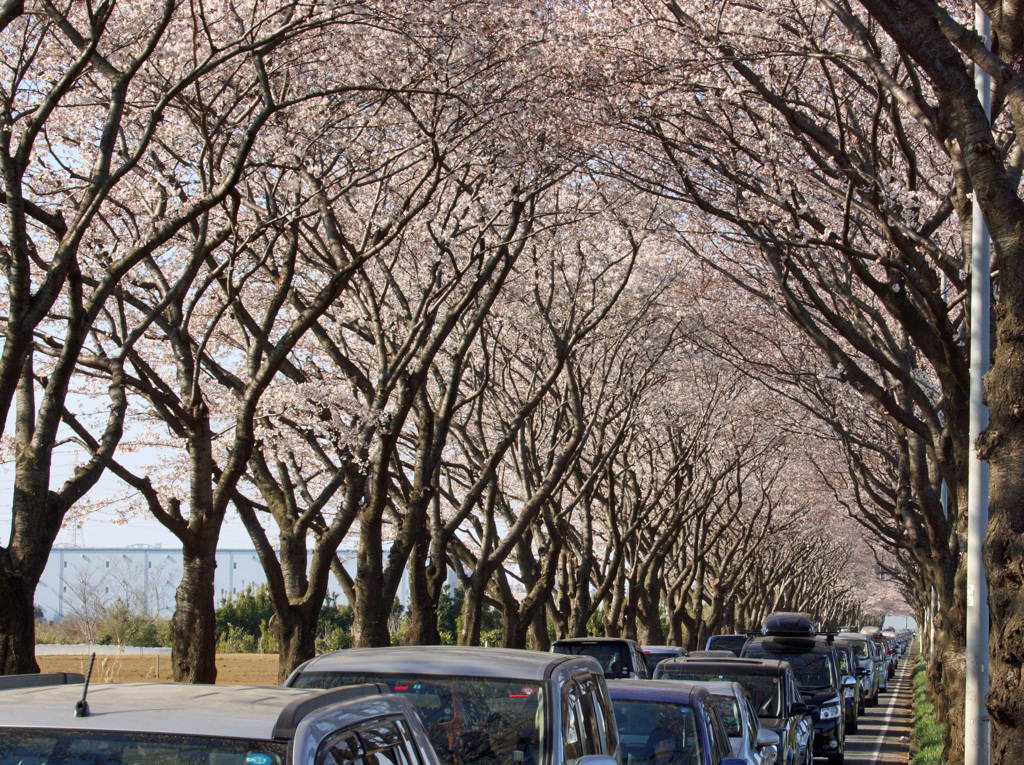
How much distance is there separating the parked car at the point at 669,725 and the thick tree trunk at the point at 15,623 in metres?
4.13

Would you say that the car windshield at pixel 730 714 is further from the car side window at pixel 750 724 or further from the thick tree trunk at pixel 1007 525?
the thick tree trunk at pixel 1007 525

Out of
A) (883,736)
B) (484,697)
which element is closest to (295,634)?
(484,697)

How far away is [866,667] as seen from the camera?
3294 centimetres

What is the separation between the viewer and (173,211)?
13047mm

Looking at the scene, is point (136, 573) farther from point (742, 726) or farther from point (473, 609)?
point (742, 726)

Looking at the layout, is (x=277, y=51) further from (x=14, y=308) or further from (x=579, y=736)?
(x=579, y=736)

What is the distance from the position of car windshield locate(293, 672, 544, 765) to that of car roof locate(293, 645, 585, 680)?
0.03m

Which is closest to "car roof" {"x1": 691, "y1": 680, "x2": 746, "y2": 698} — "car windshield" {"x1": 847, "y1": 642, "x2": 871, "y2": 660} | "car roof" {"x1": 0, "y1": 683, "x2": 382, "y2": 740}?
"car roof" {"x1": 0, "y1": 683, "x2": 382, "y2": 740}

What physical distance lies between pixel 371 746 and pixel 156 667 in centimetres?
3437

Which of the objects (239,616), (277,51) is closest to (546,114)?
(277,51)

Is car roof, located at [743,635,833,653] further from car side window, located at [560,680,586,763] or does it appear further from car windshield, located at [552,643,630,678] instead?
car side window, located at [560,680,586,763]

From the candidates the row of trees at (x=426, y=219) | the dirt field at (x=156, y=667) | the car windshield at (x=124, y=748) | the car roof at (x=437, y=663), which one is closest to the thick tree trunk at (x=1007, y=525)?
the row of trees at (x=426, y=219)

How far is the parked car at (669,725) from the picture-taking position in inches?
333

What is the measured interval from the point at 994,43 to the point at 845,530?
177ft
